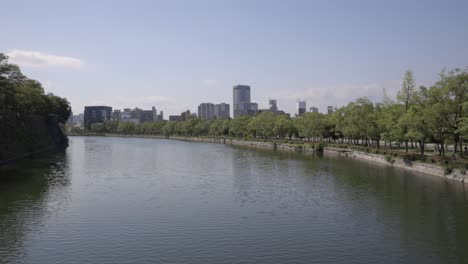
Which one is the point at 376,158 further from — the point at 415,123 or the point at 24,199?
the point at 24,199

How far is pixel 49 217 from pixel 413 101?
4225 centimetres

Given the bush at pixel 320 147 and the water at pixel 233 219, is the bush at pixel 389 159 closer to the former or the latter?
the water at pixel 233 219

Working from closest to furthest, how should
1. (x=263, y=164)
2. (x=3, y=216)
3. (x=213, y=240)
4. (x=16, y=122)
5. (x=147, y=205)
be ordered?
(x=213, y=240) < (x=3, y=216) < (x=147, y=205) < (x=263, y=164) < (x=16, y=122)

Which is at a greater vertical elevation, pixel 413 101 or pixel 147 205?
pixel 413 101

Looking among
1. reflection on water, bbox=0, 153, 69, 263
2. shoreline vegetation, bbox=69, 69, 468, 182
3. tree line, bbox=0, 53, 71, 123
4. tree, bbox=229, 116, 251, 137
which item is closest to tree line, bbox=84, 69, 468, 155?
shoreline vegetation, bbox=69, 69, 468, 182

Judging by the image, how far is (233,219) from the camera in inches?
969

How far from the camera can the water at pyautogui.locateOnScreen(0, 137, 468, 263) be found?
61.6ft

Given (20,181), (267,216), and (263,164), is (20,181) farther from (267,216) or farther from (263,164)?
(263,164)

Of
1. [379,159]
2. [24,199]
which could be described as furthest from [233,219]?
[379,159]


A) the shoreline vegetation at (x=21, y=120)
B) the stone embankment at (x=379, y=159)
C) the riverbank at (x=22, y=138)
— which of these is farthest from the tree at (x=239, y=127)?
the riverbank at (x=22, y=138)

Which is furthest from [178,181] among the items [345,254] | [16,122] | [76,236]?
[16,122]

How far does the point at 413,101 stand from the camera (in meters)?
51.3

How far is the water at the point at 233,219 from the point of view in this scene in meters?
18.8

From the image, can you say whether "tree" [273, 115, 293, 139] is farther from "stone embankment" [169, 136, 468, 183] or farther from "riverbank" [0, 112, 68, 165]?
"riverbank" [0, 112, 68, 165]
